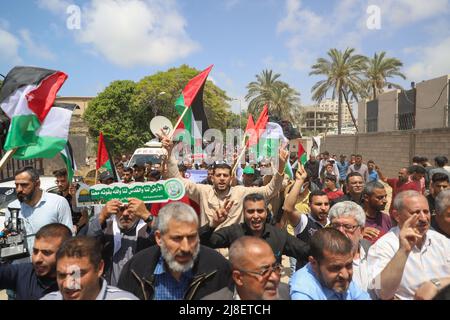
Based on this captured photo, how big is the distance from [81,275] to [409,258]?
199cm

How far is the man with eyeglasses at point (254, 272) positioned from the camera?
2068 mm

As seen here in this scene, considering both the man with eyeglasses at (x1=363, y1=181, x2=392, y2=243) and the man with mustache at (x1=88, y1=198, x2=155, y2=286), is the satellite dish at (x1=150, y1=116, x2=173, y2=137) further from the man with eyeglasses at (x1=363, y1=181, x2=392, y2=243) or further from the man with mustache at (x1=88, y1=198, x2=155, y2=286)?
the man with eyeglasses at (x1=363, y1=181, x2=392, y2=243)

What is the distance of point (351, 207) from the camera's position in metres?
2.92

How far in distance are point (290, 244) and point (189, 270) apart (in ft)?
3.34

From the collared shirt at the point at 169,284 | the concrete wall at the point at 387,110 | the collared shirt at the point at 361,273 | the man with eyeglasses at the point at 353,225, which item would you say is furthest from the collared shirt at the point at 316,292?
the concrete wall at the point at 387,110

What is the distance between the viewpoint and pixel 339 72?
28.2 m

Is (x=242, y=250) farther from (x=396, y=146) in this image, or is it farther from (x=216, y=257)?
(x=396, y=146)

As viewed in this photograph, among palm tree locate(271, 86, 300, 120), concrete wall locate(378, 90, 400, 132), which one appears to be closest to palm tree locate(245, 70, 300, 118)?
palm tree locate(271, 86, 300, 120)

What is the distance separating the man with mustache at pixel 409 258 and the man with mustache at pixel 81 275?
1465 millimetres

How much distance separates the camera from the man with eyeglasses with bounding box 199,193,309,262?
3002 mm

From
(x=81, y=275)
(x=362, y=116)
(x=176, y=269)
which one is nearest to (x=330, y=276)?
(x=176, y=269)

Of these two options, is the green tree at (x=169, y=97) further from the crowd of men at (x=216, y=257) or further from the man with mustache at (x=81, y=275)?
the man with mustache at (x=81, y=275)
